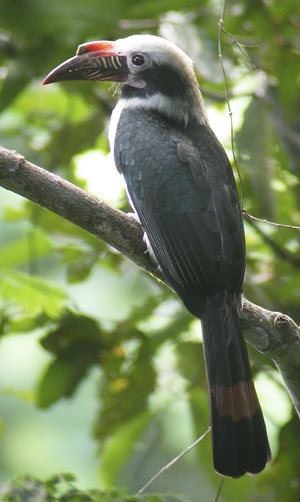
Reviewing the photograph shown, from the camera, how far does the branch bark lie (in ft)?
10.4

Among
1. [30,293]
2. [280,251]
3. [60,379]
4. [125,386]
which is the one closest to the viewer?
[30,293]

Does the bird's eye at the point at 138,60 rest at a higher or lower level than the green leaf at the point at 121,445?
higher

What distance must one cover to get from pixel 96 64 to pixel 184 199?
848 millimetres

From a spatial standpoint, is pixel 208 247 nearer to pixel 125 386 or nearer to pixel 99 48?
pixel 99 48

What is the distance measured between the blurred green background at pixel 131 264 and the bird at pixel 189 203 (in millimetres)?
260

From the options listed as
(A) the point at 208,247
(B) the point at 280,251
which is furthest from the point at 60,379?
(A) the point at 208,247

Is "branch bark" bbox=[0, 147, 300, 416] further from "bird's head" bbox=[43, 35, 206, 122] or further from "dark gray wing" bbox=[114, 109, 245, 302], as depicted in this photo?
"bird's head" bbox=[43, 35, 206, 122]

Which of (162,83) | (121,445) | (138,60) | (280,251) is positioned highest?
(138,60)

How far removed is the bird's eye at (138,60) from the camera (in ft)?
13.8

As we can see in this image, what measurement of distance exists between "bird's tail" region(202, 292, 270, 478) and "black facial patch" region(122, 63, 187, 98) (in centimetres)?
105

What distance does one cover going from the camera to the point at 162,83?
163 inches

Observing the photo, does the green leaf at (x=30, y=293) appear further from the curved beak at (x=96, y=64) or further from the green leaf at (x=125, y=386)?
the curved beak at (x=96, y=64)

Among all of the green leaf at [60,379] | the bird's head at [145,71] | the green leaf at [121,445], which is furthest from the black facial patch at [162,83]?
the green leaf at [121,445]

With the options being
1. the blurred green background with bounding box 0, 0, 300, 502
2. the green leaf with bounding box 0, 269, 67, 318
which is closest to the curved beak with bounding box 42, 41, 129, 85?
the blurred green background with bounding box 0, 0, 300, 502
